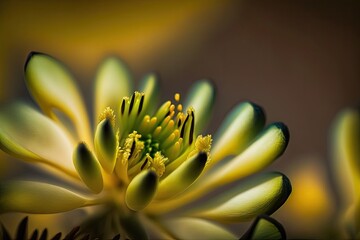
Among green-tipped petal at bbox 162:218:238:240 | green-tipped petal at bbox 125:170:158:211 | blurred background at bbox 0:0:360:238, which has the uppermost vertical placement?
blurred background at bbox 0:0:360:238

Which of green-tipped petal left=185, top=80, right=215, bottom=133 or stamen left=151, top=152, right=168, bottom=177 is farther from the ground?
green-tipped petal left=185, top=80, right=215, bottom=133

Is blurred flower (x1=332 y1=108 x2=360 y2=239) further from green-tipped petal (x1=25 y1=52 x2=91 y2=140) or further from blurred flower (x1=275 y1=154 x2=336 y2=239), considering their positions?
green-tipped petal (x1=25 y1=52 x2=91 y2=140)

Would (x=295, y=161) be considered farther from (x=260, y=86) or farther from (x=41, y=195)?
(x=41, y=195)

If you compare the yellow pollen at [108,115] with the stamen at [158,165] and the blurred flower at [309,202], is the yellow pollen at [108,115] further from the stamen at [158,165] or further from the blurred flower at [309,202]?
the blurred flower at [309,202]

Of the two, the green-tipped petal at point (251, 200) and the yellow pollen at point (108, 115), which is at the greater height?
the yellow pollen at point (108, 115)

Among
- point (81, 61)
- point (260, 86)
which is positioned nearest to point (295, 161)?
point (260, 86)

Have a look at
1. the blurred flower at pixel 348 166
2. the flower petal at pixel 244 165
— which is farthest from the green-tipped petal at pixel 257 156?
the blurred flower at pixel 348 166

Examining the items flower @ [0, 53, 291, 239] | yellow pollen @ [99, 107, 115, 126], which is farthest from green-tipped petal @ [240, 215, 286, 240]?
yellow pollen @ [99, 107, 115, 126]
